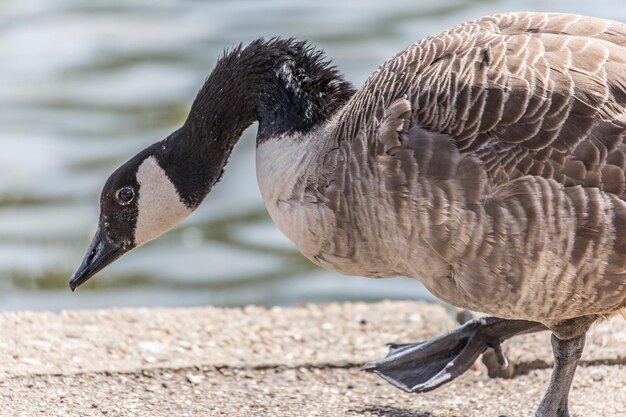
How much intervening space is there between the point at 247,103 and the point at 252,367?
1.29 metres

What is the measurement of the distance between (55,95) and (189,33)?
5.25 ft

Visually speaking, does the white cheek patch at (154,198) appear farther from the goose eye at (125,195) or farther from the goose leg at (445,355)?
the goose leg at (445,355)

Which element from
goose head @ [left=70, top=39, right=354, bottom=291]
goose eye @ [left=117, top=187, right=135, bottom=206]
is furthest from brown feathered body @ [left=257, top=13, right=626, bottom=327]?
goose eye @ [left=117, top=187, right=135, bottom=206]

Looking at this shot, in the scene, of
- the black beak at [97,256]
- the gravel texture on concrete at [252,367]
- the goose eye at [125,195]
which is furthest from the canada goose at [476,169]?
the black beak at [97,256]

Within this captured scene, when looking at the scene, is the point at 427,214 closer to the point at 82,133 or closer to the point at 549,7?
the point at 82,133

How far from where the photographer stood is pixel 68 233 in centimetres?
900

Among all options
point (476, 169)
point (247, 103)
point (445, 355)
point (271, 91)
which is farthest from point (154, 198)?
point (476, 169)

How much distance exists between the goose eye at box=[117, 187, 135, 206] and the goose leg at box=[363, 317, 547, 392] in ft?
4.44

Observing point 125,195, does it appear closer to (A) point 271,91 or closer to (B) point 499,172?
(A) point 271,91

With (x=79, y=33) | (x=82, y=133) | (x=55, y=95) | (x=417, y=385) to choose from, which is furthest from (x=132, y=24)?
(x=417, y=385)

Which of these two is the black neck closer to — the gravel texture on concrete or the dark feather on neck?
the dark feather on neck

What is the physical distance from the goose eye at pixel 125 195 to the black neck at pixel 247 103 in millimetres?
207

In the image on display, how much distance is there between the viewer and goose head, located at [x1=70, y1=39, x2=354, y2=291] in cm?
547

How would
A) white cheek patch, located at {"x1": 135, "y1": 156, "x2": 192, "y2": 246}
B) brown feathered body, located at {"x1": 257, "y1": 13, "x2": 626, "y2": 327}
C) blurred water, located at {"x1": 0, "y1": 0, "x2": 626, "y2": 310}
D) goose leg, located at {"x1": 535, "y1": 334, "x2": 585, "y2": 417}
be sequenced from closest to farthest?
brown feathered body, located at {"x1": 257, "y1": 13, "x2": 626, "y2": 327}
goose leg, located at {"x1": 535, "y1": 334, "x2": 585, "y2": 417}
white cheek patch, located at {"x1": 135, "y1": 156, "x2": 192, "y2": 246}
blurred water, located at {"x1": 0, "y1": 0, "x2": 626, "y2": 310}
